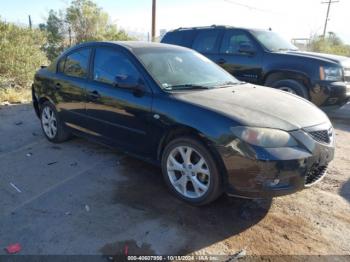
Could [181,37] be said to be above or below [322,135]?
above

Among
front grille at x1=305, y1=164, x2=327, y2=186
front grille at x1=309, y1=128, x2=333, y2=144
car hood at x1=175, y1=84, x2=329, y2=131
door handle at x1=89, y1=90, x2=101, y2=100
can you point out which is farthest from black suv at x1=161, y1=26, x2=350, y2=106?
door handle at x1=89, y1=90, x2=101, y2=100

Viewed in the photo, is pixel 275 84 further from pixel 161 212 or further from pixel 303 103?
pixel 161 212

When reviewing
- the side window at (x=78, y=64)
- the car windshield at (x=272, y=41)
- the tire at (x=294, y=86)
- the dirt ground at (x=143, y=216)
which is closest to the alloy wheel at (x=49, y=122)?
the side window at (x=78, y=64)

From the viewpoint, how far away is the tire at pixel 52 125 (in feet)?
18.0

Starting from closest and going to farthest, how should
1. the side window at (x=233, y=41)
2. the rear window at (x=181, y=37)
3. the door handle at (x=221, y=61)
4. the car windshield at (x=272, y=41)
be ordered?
1. the car windshield at (x=272, y=41)
2. the side window at (x=233, y=41)
3. the door handle at (x=221, y=61)
4. the rear window at (x=181, y=37)

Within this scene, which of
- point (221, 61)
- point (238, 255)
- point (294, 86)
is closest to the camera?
point (238, 255)

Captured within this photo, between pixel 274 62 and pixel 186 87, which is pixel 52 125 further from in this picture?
pixel 274 62

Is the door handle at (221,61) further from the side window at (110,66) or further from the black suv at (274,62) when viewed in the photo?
the side window at (110,66)

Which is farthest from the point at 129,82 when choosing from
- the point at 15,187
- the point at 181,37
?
the point at 181,37

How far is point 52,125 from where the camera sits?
224 inches

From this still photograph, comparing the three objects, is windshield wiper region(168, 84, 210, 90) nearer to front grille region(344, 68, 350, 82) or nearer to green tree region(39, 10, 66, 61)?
front grille region(344, 68, 350, 82)

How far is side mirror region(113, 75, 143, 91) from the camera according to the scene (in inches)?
157

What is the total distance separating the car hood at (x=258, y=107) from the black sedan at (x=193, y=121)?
1 cm

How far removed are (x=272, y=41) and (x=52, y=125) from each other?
519 cm
